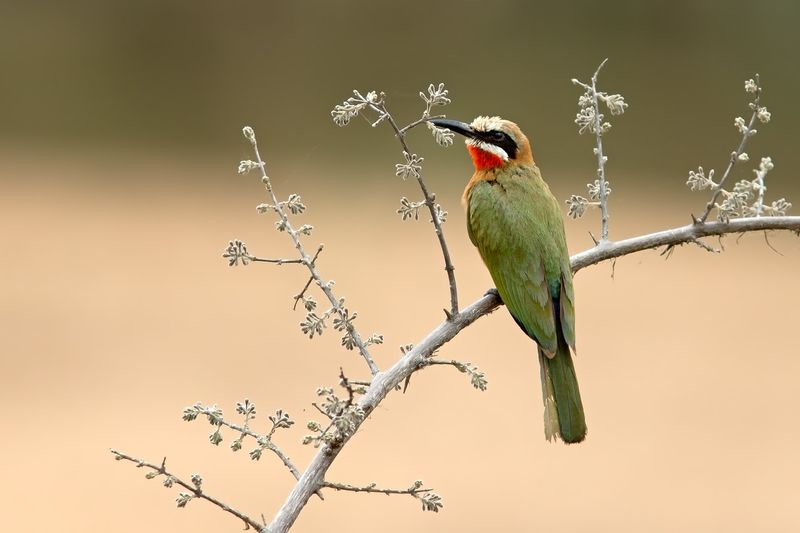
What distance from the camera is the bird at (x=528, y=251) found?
2.52 m

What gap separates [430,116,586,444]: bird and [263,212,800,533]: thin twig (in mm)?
82

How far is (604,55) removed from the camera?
940cm

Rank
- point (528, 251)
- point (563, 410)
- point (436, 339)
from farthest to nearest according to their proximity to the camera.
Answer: point (528, 251) < point (563, 410) < point (436, 339)

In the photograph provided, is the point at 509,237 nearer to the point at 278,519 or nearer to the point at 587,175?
the point at 278,519

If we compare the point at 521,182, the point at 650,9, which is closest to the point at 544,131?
the point at 650,9

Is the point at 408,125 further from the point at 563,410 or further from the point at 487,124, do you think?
the point at 487,124

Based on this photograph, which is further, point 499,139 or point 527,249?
point 499,139

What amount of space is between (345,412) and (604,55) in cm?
814

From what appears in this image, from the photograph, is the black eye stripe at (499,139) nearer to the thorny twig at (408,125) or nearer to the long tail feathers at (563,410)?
the long tail feathers at (563,410)

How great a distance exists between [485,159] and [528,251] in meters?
0.36

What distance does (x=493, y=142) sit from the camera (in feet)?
9.62

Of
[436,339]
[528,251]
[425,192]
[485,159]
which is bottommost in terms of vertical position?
[436,339]

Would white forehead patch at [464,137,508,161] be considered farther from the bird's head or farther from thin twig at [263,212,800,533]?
thin twig at [263,212,800,533]

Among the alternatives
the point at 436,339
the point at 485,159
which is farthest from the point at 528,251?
the point at 436,339
